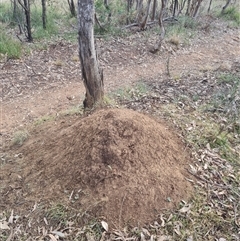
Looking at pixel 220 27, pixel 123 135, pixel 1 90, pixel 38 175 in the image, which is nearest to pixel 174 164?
pixel 123 135

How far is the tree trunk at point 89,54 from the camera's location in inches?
127

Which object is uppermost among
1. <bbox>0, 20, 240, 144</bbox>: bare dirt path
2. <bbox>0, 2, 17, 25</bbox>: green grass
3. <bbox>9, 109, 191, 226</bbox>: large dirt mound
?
<bbox>0, 2, 17, 25</bbox>: green grass

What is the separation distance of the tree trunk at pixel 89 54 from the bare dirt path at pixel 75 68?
2.66 feet

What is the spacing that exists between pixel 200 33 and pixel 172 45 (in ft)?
5.86

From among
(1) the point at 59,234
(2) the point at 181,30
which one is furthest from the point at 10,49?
(2) the point at 181,30

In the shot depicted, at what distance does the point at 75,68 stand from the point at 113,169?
377cm

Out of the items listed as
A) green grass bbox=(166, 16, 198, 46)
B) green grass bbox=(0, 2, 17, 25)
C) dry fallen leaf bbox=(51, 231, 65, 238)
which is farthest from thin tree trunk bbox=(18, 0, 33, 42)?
dry fallen leaf bbox=(51, 231, 65, 238)

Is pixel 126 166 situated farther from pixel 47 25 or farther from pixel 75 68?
pixel 47 25

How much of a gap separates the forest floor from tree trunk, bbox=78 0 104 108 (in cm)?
33

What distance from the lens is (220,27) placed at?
9352 mm

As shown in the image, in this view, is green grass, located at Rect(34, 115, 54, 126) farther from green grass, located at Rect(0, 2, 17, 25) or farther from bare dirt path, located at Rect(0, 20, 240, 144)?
green grass, located at Rect(0, 2, 17, 25)

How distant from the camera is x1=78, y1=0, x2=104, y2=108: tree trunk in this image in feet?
10.6

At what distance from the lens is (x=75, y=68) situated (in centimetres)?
587

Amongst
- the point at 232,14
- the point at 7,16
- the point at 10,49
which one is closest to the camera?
the point at 10,49
